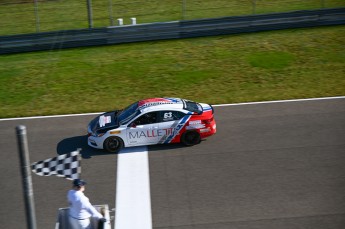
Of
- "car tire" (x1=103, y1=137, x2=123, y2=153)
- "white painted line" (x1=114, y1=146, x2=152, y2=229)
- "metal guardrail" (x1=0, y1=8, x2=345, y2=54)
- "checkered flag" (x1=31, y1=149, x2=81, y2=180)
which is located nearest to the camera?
"checkered flag" (x1=31, y1=149, x2=81, y2=180)

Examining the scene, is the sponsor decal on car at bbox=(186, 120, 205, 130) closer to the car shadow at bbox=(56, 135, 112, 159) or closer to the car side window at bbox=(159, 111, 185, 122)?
the car side window at bbox=(159, 111, 185, 122)

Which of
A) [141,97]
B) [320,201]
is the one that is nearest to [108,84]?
[141,97]

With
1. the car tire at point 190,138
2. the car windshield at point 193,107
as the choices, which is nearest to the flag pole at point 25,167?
the car tire at point 190,138

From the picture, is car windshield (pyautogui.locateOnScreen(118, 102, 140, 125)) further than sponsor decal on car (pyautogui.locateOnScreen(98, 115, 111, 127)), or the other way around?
sponsor decal on car (pyautogui.locateOnScreen(98, 115, 111, 127))

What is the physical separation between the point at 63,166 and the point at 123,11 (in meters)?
17.0

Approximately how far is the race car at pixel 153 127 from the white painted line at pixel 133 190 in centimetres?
41

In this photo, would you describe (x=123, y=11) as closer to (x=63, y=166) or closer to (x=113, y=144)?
(x=113, y=144)

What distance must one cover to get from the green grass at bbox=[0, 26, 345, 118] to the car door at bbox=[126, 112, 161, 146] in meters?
3.19

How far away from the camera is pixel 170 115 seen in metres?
14.5

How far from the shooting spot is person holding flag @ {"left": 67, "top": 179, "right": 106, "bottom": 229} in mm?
9594

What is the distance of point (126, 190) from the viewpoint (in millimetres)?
12586

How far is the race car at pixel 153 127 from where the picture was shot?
47.2 feet

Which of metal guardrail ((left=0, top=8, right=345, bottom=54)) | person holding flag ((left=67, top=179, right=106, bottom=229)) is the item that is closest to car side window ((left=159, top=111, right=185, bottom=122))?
person holding flag ((left=67, top=179, right=106, bottom=229))

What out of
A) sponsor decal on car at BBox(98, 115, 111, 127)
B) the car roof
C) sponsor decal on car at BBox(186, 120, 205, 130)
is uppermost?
the car roof
